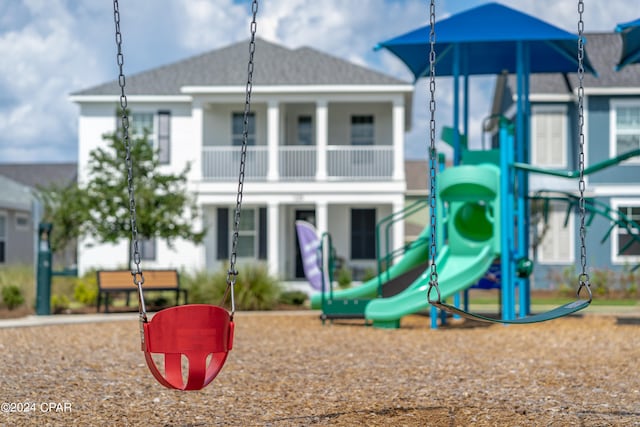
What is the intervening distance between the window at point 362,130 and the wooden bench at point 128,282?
11503mm

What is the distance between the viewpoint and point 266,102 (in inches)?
1001

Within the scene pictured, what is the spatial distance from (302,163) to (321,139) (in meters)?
1.31

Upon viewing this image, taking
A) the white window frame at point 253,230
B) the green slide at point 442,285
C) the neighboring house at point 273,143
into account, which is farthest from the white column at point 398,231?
the green slide at point 442,285

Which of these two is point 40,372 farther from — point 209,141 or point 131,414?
point 209,141

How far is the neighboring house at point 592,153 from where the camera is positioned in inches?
957

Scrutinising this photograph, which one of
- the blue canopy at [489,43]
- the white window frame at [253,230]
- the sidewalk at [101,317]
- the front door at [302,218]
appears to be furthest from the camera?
the front door at [302,218]

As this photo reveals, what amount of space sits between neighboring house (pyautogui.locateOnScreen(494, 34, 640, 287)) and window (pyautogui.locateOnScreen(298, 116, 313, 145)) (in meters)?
6.75

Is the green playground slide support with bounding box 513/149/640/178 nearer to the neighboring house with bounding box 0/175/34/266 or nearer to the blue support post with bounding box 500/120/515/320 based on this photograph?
the blue support post with bounding box 500/120/515/320

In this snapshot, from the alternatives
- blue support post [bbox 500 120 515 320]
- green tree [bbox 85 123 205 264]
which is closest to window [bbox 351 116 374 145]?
green tree [bbox 85 123 205 264]

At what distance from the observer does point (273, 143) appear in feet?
79.4

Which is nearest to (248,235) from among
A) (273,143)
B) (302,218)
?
(302,218)

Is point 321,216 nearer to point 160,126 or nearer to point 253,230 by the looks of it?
point 253,230

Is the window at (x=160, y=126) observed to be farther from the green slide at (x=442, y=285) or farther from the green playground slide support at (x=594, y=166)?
the green playground slide support at (x=594, y=166)

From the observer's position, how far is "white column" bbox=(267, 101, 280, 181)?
79.4 ft
